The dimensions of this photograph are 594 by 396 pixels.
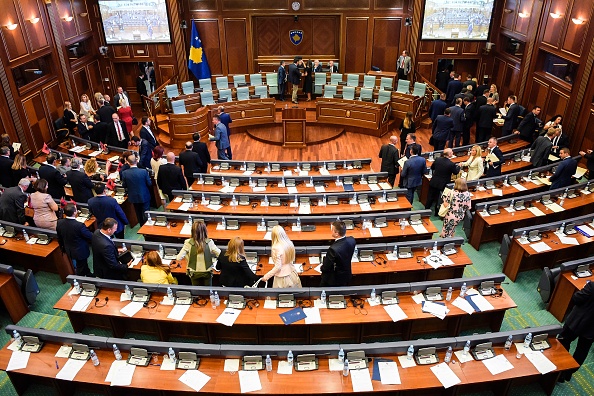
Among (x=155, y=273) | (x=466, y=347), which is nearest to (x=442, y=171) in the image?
(x=466, y=347)

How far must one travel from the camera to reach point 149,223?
24.2 feet

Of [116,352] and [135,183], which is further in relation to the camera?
[135,183]

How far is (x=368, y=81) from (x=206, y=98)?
16.9 ft

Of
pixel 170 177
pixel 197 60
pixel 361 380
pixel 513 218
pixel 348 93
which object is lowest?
pixel 513 218

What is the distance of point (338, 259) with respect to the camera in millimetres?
5359

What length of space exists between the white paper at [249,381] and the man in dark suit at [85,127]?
8.60 metres

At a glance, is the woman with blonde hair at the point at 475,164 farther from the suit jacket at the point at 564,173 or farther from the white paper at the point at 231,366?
the white paper at the point at 231,366

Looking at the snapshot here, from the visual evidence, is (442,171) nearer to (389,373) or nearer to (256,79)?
(389,373)

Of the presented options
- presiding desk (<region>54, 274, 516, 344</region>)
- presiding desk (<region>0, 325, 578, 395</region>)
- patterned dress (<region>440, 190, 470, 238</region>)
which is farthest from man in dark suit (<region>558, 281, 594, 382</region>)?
patterned dress (<region>440, 190, 470, 238</region>)

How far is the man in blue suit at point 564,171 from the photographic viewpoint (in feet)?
→ 26.4

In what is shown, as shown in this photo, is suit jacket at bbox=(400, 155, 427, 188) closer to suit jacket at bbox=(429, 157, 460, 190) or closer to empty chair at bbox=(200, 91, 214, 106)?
suit jacket at bbox=(429, 157, 460, 190)

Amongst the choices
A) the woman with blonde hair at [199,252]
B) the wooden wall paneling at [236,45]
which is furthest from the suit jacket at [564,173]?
the wooden wall paneling at [236,45]

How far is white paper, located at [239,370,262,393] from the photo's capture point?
4.43 metres

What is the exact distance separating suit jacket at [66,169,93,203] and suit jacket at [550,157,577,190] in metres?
8.39
